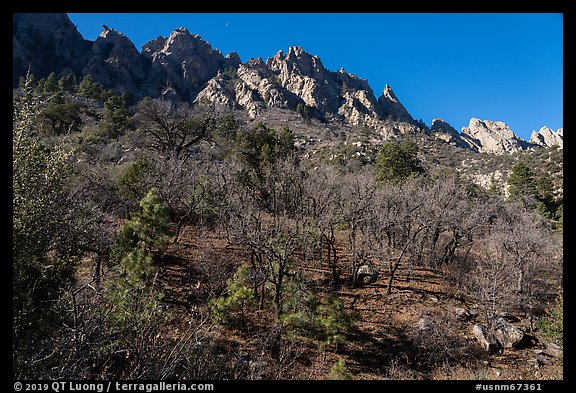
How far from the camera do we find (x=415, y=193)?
20719mm

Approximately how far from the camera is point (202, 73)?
116875 millimetres

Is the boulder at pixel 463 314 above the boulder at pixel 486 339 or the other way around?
above

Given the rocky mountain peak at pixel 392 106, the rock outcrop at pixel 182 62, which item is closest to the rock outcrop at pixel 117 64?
the rock outcrop at pixel 182 62

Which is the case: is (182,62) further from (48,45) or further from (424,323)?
(424,323)

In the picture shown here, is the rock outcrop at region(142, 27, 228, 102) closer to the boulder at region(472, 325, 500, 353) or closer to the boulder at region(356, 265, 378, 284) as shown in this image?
the boulder at region(356, 265, 378, 284)

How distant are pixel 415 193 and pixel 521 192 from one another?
71.8ft

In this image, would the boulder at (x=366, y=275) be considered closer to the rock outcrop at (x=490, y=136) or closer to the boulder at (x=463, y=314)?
the boulder at (x=463, y=314)

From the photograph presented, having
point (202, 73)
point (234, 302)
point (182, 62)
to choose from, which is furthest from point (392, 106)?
point (234, 302)

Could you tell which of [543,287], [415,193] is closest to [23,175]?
[415,193]

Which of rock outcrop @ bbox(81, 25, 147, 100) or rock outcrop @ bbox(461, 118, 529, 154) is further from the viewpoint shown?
rock outcrop @ bbox(461, 118, 529, 154)

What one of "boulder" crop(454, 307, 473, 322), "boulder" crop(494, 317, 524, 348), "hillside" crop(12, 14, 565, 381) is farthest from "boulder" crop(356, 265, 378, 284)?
"boulder" crop(494, 317, 524, 348)

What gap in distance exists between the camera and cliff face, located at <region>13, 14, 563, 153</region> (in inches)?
3302

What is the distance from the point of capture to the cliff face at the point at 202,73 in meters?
83.9

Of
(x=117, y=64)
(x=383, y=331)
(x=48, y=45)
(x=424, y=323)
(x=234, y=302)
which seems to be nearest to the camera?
(x=234, y=302)
